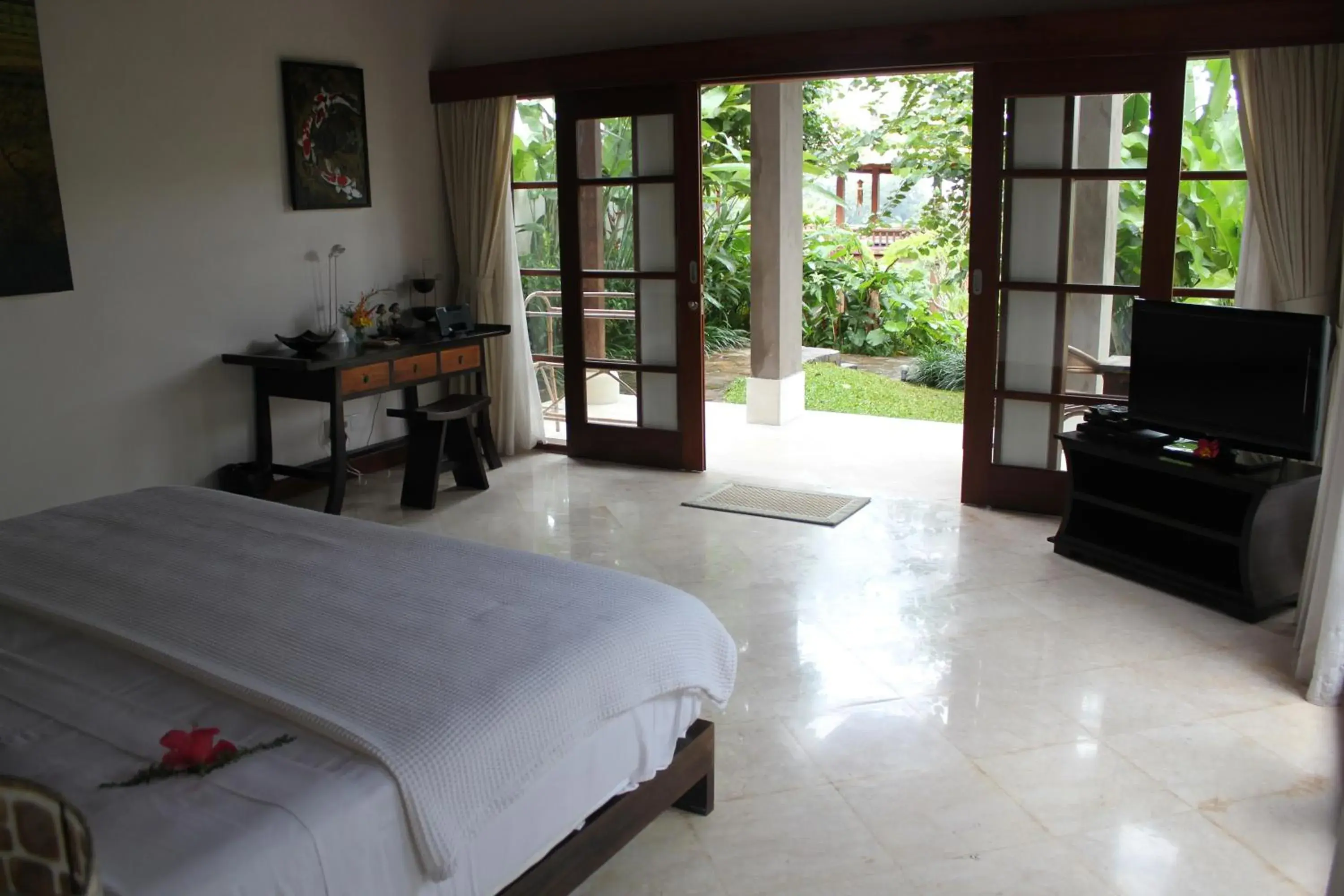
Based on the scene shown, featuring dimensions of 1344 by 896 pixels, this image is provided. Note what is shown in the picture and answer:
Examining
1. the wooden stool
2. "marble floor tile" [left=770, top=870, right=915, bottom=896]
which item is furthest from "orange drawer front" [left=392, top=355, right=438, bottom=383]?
"marble floor tile" [left=770, top=870, right=915, bottom=896]

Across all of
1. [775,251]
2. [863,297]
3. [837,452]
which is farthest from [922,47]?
[863,297]

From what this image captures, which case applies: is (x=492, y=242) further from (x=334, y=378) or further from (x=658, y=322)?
(x=334, y=378)

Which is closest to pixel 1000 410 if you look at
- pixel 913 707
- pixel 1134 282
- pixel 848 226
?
pixel 1134 282

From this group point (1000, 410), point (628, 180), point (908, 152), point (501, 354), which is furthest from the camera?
point (908, 152)

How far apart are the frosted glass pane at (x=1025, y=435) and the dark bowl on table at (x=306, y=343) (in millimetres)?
3103

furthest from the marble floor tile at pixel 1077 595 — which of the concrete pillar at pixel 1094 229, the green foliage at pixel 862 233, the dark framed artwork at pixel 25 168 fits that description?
the green foliage at pixel 862 233

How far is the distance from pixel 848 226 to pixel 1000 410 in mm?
5512

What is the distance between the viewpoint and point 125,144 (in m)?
4.56

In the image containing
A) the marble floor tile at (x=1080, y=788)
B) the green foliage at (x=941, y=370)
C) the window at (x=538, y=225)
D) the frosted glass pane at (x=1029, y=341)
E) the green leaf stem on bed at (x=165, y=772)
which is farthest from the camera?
the green foliage at (x=941, y=370)

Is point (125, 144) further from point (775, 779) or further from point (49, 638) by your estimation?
point (775, 779)

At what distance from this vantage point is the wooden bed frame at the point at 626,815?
6.97 feet

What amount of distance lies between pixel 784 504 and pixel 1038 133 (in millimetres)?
1973

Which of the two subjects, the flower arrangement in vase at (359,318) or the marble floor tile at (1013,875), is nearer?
the marble floor tile at (1013,875)

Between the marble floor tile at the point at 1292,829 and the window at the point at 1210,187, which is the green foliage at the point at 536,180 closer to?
the window at the point at 1210,187
